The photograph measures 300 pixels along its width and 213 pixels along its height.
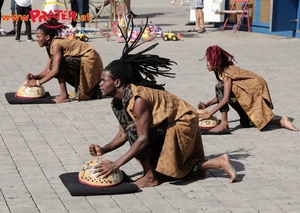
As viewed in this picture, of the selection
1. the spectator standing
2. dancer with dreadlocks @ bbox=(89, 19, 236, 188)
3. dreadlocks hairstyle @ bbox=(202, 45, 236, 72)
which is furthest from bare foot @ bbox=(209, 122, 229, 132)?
the spectator standing

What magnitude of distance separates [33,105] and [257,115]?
9.87ft

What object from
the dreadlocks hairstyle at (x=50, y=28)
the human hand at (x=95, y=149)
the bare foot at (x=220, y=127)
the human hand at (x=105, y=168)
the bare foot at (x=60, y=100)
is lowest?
the bare foot at (x=60, y=100)

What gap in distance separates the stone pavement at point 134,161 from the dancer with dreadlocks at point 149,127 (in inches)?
6.7

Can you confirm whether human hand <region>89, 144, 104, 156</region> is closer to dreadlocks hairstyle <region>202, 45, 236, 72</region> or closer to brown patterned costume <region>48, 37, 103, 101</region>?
dreadlocks hairstyle <region>202, 45, 236, 72</region>

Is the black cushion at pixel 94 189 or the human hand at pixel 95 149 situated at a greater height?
the human hand at pixel 95 149

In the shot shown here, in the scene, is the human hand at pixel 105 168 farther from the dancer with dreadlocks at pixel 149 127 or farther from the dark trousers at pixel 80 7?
the dark trousers at pixel 80 7

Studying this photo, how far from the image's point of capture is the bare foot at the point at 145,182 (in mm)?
5836

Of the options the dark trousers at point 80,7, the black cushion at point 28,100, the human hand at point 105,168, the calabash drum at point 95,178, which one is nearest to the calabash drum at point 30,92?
the black cushion at point 28,100

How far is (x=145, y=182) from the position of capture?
19.2 ft

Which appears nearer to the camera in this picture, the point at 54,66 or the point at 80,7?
the point at 54,66

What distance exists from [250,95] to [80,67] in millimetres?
2572

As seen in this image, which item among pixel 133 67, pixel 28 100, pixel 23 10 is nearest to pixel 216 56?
pixel 133 67

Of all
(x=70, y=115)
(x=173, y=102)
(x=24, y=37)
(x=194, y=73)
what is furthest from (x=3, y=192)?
(x=24, y=37)

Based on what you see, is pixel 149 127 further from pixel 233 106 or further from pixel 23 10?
pixel 23 10
